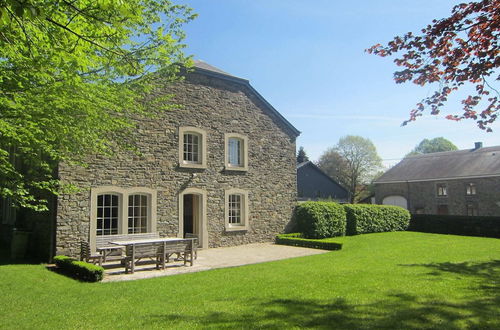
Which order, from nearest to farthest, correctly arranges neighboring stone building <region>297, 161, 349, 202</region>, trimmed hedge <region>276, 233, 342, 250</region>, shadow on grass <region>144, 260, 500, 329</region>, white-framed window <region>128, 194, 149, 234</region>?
1. shadow on grass <region>144, 260, 500, 329</region>
2. white-framed window <region>128, 194, 149, 234</region>
3. trimmed hedge <region>276, 233, 342, 250</region>
4. neighboring stone building <region>297, 161, 349, 202</region>

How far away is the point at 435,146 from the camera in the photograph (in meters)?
63.7

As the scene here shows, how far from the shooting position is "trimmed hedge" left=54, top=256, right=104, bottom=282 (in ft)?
28.0

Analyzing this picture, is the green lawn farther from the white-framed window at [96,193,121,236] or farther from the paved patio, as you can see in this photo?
the white-framed window at [96,193,121,236]

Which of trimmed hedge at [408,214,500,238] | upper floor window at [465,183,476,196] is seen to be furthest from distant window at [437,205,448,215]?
trimmed hedge at [408,214,500,238]

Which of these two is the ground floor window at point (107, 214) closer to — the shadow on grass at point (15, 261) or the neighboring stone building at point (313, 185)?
the shadow on grass at point (15, 261)

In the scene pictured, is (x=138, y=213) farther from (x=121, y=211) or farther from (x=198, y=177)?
(x=198, y=177)

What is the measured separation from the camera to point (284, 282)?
8.05 m

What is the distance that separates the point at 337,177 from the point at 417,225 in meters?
28.6

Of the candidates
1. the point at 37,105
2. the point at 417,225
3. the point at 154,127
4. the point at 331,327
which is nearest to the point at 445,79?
the point at 331,327

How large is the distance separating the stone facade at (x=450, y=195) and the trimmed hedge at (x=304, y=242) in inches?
788

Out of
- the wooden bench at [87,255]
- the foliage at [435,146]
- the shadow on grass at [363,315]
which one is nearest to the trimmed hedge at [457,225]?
the shadow on grass at [363,315]

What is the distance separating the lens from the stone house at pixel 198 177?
11641 mm

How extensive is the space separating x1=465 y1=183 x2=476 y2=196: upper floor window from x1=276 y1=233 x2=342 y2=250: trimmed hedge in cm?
2048

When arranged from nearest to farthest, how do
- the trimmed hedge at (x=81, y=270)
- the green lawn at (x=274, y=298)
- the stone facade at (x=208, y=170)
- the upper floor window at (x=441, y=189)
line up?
1. the green lawn at (x=274, y=298)
2. the trimmed hedge at (x=81, y=270)
3. the stone facade at (x=208, y=170)
4. the upper floor window at (x=441, y=189)
